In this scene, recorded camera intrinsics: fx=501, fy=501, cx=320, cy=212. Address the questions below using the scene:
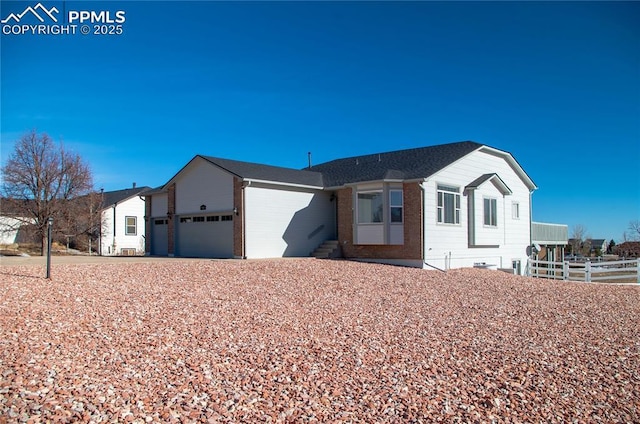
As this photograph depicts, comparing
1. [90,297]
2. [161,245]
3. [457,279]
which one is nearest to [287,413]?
[90,297]

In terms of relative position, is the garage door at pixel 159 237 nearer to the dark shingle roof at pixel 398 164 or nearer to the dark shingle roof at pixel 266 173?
the dark shingle roof at pixel 266 173

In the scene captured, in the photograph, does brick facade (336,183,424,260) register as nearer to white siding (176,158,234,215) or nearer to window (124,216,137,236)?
white siding (176,158,234,215)

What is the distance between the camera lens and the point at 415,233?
18891 mm

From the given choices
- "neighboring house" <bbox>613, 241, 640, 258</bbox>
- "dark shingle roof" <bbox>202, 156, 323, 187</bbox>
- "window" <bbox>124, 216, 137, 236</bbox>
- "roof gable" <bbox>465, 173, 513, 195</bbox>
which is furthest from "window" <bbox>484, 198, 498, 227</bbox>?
"neighboring house" <bbox>613, 241, 640, 258</bbox>

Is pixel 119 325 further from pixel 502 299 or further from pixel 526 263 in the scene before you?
pixel 526 263

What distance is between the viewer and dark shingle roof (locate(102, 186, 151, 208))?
35.2 metres


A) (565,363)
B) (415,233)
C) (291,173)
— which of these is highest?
(291,173)

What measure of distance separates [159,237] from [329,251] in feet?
30.0

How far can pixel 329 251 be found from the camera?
2116 cm

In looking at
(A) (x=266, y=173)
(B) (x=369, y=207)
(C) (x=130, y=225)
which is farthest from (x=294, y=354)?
(C) (x=130, y=225)

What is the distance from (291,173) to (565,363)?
16.6m

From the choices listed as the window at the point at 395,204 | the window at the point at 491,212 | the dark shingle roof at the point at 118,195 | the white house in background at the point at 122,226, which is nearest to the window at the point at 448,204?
the window at the point at 395,204

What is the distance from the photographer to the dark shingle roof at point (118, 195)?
115 ft

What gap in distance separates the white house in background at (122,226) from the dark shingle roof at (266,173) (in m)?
13.8
